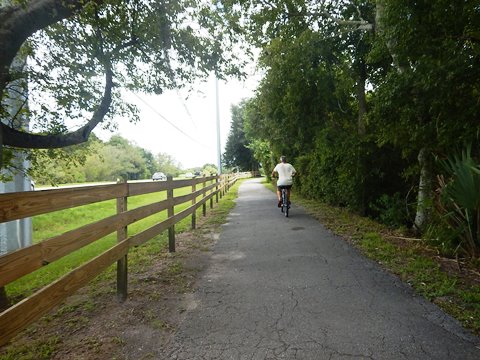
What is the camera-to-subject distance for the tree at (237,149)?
210ft

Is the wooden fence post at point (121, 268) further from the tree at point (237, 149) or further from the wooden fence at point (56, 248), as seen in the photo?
the tree at point (237, 149)

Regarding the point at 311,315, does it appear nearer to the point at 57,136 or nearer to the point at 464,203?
the point at 464,203

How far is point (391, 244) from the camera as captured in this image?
589 centimetres

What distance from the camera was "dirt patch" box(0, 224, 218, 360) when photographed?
2.72m

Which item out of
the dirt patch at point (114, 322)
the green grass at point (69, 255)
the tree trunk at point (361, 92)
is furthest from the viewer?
the tree trunk at point (361, 92)

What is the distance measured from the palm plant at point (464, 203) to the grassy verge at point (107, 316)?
402 centimetres

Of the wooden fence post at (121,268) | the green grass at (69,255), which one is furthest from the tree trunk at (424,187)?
the wooden fence post at (121,268)

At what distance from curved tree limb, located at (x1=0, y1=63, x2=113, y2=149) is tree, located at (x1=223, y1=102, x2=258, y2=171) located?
5671 centimetres

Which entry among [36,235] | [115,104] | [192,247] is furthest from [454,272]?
[36,235]

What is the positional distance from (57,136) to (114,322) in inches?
151

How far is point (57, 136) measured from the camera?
566 centimetres

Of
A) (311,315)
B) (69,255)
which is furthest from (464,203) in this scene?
(69,255)

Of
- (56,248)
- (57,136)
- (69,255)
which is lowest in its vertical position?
(69,255)

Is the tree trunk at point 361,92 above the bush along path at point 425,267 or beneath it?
above
